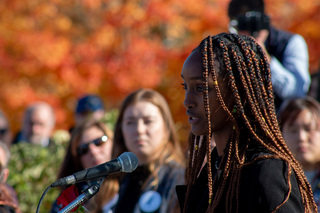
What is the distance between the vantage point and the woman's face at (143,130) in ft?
13.5

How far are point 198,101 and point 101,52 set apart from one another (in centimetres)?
939

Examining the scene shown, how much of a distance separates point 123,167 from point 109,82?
29.4 feet

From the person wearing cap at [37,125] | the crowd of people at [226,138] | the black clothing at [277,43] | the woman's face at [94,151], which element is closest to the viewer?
the crowd of people at [226,138]

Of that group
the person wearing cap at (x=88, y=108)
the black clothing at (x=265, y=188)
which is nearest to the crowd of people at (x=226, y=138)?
the black clothing at (x=265, y=188)

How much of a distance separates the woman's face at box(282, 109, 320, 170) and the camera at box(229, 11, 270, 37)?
791 millimetres

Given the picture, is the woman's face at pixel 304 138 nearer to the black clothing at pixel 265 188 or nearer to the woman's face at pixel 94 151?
the woman's face at pixel 94 151

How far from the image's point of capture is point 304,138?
4.02 meters

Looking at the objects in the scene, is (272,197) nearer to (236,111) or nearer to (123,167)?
(236,111)

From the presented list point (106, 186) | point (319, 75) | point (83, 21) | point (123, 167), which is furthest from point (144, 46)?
point (123, 167)

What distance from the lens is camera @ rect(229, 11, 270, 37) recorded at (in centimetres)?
397

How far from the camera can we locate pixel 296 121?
411 centimetres

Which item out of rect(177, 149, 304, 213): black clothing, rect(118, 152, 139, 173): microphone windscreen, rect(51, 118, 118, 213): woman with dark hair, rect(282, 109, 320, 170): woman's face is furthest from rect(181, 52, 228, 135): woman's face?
rect(51, 118, 118, 213): woman with dark hair

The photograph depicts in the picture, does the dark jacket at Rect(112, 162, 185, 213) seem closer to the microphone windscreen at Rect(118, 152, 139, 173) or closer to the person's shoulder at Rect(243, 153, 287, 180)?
the microphone windscreen at Rect(118, 152, 139, 173)

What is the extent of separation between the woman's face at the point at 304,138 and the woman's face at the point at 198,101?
1989 mm
